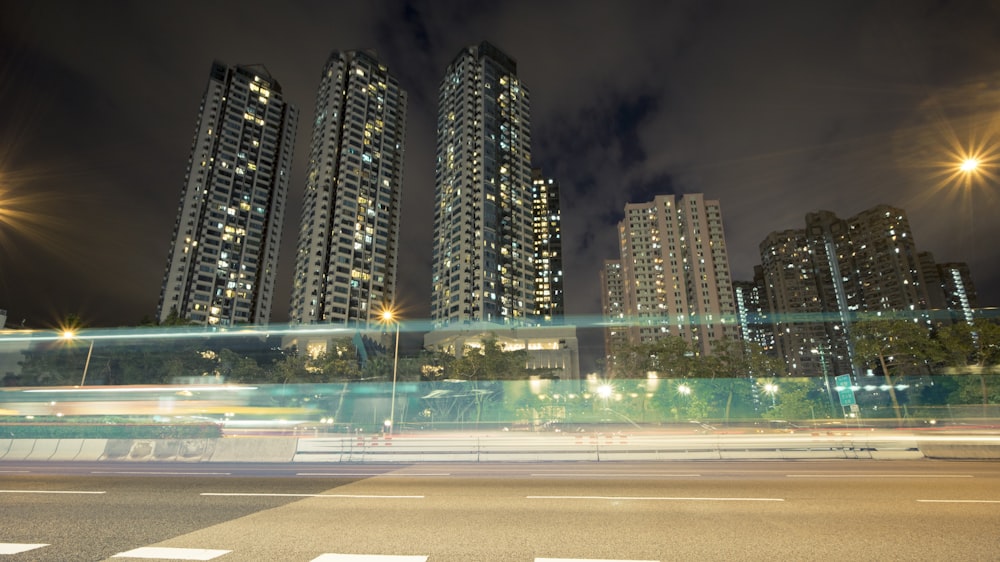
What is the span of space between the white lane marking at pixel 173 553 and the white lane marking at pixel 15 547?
5.28ft

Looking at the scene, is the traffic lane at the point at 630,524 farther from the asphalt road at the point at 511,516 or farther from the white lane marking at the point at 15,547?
the white lane marking at the point at 15,547

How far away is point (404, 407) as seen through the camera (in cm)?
7100

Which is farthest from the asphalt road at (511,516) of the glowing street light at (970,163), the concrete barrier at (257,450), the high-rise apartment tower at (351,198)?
the high-rise apartment tower at (351,198)

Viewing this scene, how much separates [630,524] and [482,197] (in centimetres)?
11943

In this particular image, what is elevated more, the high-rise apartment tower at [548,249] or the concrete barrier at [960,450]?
the high-rise apartment tower at [548,249]

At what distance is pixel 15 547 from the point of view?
7066mm

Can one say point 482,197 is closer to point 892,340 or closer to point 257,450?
point 892,340

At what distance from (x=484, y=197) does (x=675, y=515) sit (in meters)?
119

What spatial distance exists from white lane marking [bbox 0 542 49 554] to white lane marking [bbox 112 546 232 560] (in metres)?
1.61

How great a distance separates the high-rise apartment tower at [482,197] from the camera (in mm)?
118875

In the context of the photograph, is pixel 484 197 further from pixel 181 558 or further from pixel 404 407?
pixel 181 558

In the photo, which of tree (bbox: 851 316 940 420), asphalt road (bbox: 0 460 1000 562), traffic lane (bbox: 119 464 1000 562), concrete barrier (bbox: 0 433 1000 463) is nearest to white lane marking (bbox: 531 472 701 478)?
asphalt road (bbox: 0 460 1000 562)

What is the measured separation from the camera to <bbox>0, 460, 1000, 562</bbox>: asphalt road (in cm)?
680

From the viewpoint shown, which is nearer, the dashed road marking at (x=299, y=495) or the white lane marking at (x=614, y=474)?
the dashed road marking at (x=299, y=495)
